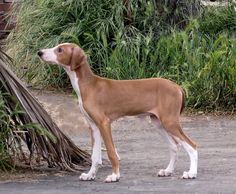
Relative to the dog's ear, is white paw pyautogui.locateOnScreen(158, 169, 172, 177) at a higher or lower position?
lower

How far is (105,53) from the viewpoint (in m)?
13.9

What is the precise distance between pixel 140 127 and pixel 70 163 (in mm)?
3387

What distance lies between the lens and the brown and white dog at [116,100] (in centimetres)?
787

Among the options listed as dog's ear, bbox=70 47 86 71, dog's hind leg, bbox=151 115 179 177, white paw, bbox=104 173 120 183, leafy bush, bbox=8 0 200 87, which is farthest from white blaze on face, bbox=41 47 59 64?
leafy bush, bbox=8 0 200 87

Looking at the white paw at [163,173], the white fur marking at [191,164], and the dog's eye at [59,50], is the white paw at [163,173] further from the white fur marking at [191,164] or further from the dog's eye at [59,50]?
the dog's eye at [59,50]

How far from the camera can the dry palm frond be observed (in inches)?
321

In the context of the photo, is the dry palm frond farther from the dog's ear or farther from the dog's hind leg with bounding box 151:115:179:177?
the dog's hind leg with bounding box 151:115:179:177

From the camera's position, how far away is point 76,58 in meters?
7.95

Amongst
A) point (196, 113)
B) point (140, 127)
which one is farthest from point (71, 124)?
point (196, 113)

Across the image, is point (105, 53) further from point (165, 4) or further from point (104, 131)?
point (104, 131)

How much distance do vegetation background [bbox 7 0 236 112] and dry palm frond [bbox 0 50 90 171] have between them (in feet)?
15.1

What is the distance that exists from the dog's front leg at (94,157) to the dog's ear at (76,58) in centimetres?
63

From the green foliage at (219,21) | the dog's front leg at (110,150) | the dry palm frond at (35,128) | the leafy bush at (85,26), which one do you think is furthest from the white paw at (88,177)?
the green foliage at (219,21)

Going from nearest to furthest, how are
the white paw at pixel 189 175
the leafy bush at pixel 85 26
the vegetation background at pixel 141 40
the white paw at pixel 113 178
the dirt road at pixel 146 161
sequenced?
the dirt road at pixel 146 161 → the white paw at pixel 113 178 → the white paw at pixel 189 175 → the vegetation background at pixel 141 40 → the leafy bush at pixel 85 26
